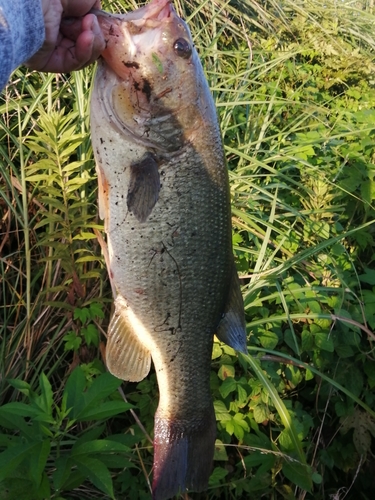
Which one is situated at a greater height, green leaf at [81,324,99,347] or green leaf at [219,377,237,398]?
green leaf at [81,324,99,347]

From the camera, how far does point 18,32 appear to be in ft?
3.79

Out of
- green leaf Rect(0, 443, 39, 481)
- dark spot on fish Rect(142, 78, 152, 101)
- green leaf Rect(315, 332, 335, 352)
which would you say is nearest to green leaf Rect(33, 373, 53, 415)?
green leaf Rect(0, 443, 39, 481)

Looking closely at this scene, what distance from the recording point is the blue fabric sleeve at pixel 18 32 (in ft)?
3.60

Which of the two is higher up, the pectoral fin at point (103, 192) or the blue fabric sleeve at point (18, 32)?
the blue fabric sleeve at point (18, 32)

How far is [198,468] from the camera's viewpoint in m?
1.58

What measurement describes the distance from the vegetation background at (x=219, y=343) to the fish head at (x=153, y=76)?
59 cm

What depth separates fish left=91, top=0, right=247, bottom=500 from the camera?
4.70 feet

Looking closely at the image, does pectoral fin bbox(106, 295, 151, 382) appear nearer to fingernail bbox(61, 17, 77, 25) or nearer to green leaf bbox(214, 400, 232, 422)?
green leaf bbox(214, 400, 232, 422)

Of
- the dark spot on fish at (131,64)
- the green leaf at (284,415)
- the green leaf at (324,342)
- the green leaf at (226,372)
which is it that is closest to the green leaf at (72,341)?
the green leaf at (226,372)

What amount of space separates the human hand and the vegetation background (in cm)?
48

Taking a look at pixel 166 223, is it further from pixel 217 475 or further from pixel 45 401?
pixel 217 475

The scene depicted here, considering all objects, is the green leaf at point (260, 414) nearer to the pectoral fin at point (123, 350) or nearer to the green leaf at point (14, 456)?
the pectoral fin at point (123, 350)

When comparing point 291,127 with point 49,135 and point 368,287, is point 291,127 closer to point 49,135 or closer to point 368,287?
point 368,287

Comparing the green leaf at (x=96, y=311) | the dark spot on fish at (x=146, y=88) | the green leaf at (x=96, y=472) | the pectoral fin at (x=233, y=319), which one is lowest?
the green leaf at (x=96, y=311)
